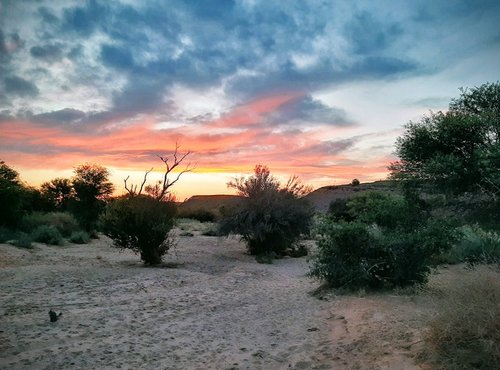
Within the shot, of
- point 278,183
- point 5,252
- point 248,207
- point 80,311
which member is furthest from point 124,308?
point 278,183

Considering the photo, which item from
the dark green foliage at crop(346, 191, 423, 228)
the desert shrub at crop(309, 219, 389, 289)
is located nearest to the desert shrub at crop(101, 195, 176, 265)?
the desert shrub at crop(309, 219, 389, 289)

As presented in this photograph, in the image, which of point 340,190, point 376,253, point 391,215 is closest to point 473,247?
point 391,215

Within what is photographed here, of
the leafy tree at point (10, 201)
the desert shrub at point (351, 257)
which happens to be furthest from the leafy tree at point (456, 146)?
the leafy tree at point (10, 201)

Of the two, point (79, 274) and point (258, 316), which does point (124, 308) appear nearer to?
point (258, 316)

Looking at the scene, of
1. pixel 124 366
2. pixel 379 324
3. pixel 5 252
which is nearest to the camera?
pixel 124 366

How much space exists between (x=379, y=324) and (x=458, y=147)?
303 inches

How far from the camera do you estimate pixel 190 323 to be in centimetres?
881

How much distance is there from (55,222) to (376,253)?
83.2ft

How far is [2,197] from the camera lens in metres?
25.7

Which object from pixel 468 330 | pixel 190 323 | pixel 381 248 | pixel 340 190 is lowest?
pixel 190 323

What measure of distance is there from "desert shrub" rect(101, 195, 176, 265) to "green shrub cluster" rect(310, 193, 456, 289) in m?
7.18

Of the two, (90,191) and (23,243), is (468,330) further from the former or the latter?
(90,191)

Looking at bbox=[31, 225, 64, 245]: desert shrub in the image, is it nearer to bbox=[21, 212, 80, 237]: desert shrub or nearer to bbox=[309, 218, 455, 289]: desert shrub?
bbox=[21, 212, 80, 237]: desert shrub

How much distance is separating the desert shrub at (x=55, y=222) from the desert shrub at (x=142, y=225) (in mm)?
12137
